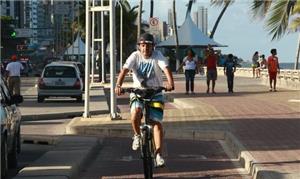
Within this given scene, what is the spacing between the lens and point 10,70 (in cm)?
2739

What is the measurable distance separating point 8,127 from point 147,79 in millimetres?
2125

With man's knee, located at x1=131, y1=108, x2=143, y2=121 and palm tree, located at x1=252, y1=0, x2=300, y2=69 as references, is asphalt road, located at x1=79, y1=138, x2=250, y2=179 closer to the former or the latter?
man's knee, located at x1=131, y1=108, x2=143, y2=121

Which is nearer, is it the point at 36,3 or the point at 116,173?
the point at 116,173

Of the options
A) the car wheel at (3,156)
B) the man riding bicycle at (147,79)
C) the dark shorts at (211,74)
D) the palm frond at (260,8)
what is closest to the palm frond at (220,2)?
the palm frond at (260,8)

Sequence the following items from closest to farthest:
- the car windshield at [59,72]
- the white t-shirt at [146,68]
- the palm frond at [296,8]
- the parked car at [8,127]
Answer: the parked car at [8,127]
the white t-shirt at [146,68]
the palm frond at [296,8]
the car windshield at [59,72]

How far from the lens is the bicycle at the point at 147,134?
9.05 m

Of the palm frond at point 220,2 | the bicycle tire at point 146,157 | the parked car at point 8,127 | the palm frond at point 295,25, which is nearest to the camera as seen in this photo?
the bicycle tire at point 146,157

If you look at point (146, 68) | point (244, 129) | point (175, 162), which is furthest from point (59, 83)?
point (146, 68)

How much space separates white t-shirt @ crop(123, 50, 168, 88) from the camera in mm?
9367

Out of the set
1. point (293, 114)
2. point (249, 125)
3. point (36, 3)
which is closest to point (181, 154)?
point (249, 125)

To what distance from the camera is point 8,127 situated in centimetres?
983

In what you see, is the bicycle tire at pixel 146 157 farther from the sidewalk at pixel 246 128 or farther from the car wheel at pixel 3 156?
the car wheel at pixel 3 156

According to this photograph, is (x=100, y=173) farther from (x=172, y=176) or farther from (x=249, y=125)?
(x=249, y=125)

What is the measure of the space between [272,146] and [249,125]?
135 inches
